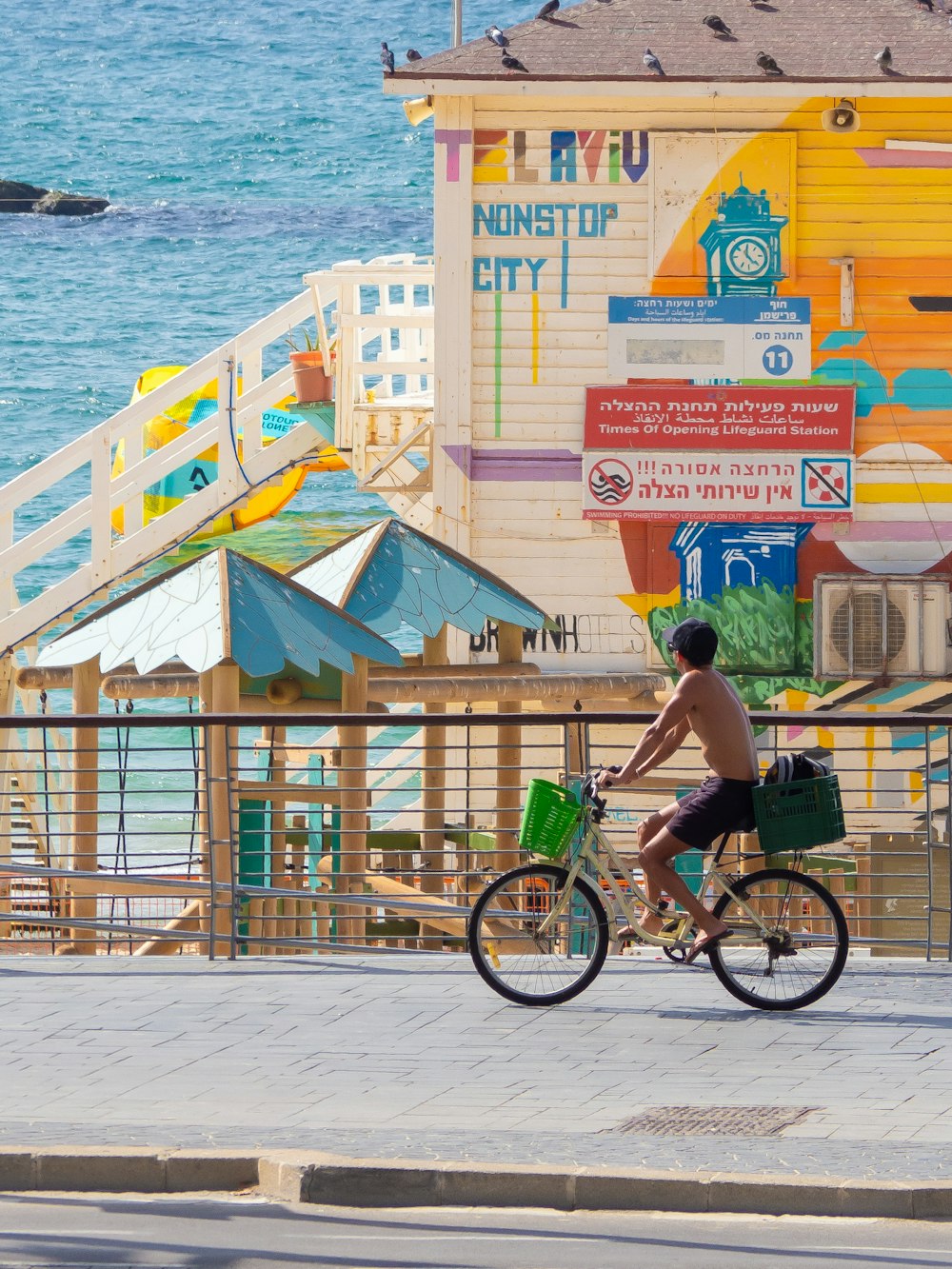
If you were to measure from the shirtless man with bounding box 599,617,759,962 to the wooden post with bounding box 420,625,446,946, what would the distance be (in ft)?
11.1

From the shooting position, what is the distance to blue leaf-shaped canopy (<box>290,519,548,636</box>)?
1373cm

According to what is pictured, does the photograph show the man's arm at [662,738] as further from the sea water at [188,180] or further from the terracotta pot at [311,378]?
the sea water at [188,180]

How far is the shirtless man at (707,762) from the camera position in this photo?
30.5 feet

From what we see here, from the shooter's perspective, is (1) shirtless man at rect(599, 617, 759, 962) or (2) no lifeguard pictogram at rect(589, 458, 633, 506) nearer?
(1) shirtless man at rect(599, 617, 759, 962)

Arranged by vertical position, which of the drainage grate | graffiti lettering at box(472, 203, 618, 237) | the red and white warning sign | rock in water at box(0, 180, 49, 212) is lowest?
the drainage grate

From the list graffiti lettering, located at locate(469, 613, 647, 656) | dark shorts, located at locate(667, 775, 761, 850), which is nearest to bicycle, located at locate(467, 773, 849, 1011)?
dark shorts, located at locate(667, 775, 761, 850)

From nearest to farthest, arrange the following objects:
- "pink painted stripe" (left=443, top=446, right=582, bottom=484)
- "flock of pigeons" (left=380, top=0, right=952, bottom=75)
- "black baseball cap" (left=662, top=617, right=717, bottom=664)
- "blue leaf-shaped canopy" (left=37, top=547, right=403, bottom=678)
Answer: "black baseball cap" (left=662, top=617, right=717, bottom=664) < "blue leaf-shaped canopy" (left=37, top=547, right=403, bottom=678) < "flock of pigeons" (left=380, top=0, right=952, bottom=75) < "pink painted stripe" (left=443, top=446, right=582, bottom=484)

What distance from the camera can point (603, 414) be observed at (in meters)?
18.4

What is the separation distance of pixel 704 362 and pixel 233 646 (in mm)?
7430

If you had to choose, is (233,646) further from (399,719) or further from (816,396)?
(816,396)

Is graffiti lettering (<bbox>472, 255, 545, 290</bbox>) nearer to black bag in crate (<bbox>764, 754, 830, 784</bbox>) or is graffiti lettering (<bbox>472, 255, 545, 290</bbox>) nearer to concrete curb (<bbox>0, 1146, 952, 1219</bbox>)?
black bag in crate (<bbox>764, 754, 830, 784</bbox>)

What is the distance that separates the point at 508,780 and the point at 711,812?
4956mm

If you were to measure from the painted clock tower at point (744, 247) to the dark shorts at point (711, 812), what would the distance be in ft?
31.6

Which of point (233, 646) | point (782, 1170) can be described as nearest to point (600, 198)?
point (233, 646)
